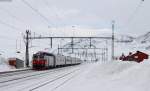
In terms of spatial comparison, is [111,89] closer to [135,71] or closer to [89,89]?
[89,89]

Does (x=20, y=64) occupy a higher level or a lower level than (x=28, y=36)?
lower

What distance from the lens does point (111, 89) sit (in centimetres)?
1587

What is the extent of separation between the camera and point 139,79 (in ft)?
54.8

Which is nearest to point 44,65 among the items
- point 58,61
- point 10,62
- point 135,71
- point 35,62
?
point 35,62

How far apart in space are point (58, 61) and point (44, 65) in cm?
1122

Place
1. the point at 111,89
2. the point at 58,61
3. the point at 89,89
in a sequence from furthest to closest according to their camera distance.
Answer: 1. the point at 58,61
2. the point at 89,89
3. the point at 111,89

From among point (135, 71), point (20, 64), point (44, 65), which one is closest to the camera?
point (135, 71)

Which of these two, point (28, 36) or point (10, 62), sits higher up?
point (28, 36)

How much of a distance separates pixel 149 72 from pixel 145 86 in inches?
91.5

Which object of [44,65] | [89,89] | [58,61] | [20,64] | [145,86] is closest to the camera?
[145,86]

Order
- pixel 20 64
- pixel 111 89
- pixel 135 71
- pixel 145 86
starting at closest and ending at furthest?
pixel 145 86
pixel 111 89
pixel 135 71
pixel 20 64

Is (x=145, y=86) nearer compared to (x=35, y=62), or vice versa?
(x=145, y=86)

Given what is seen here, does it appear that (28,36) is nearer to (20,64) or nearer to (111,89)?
(20,64)

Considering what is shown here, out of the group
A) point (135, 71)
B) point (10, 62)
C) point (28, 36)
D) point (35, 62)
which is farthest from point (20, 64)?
point (135, 71)
